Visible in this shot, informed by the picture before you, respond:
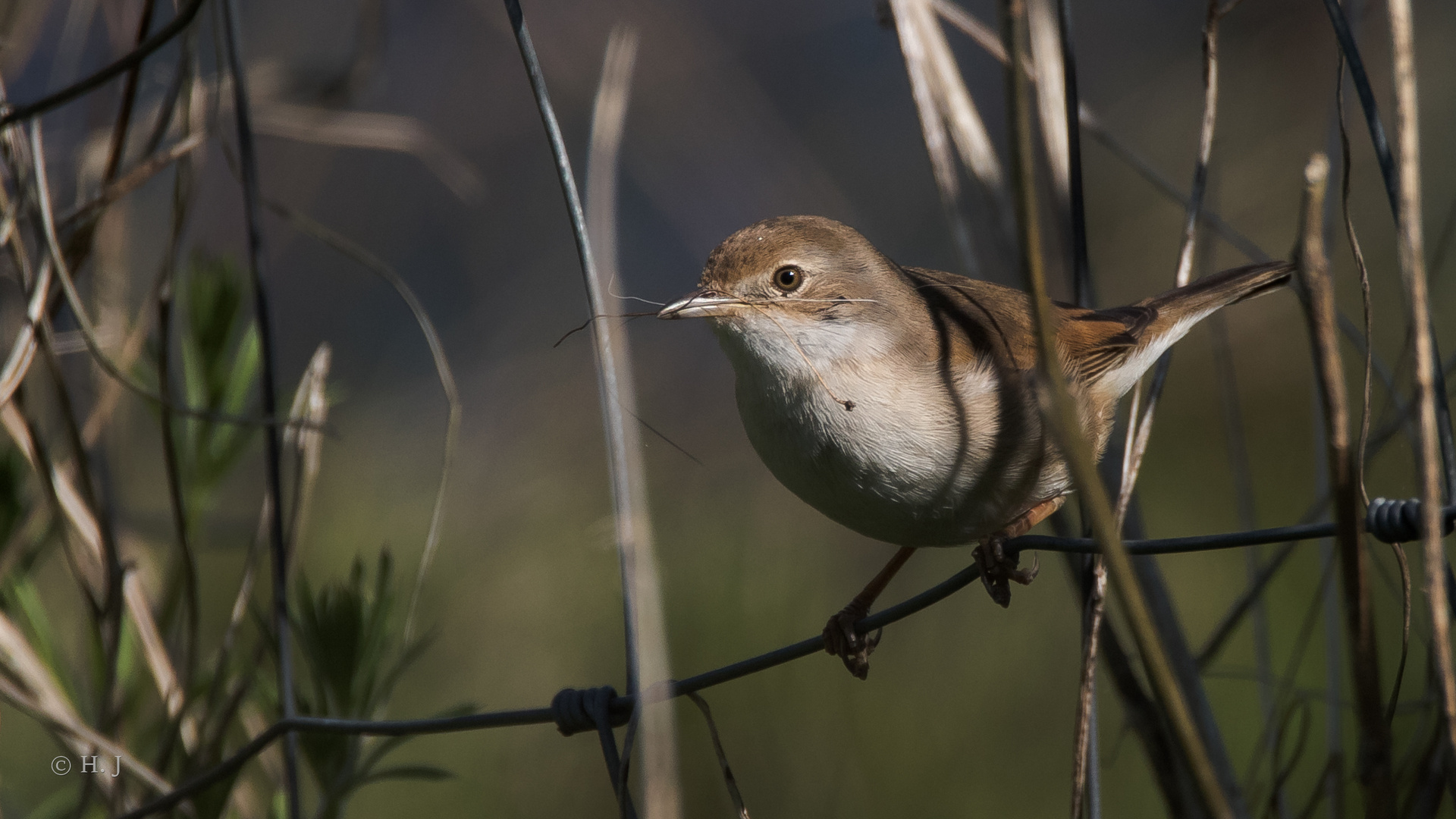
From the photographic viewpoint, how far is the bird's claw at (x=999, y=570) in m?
2.02

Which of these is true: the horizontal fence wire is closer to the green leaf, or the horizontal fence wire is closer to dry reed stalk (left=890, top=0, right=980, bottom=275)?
the green leaf

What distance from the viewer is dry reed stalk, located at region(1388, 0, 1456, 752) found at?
117 cm

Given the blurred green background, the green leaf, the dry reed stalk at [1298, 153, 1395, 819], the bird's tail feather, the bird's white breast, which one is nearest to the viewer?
the dry reed stalk at [1298, 153, 1395, 819]

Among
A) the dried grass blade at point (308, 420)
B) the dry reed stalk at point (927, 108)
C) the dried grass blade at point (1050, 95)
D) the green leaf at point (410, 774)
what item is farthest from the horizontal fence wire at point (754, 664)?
the dried grass blade at point (1050, 95)

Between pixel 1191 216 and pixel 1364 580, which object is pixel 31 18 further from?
pixel 1364 580

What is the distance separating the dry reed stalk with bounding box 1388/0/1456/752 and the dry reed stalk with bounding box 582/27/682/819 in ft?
2.93

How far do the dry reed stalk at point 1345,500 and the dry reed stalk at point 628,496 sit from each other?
79cm

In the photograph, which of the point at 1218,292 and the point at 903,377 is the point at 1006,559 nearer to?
the point at 903,377

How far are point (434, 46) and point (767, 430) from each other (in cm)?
467

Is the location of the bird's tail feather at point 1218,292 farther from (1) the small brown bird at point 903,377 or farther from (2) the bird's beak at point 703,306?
(2) the bird's beak at point 703,306

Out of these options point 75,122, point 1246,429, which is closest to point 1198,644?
point 1246,429

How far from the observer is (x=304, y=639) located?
189cm

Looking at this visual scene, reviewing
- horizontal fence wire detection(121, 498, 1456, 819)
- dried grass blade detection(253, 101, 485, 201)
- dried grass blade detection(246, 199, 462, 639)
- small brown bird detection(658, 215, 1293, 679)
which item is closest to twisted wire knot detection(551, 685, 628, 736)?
horizontal fence wire detection(121, 498, 1456, 819)

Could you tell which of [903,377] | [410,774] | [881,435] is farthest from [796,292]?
[410,774]
